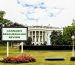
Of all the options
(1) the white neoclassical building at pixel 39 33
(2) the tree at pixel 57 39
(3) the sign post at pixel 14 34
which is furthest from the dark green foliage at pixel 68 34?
(3) the sign post at pixel 14 34

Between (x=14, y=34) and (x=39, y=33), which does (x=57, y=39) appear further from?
(x=14, y=34)

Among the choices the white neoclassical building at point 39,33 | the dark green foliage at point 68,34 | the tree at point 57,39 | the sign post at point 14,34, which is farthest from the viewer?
the white neoclassical building at point 39,33

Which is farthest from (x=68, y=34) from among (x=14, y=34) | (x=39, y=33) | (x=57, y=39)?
(x=14, y=34)

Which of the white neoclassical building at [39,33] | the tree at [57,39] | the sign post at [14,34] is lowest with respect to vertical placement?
the sign post at [14,34]

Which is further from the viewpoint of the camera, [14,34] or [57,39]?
[57,39]

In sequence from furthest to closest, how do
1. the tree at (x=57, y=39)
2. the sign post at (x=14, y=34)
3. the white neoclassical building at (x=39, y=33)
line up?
1. the white neoclassical building at (x=39, y=33)
2. the tree at (x=57, y=39)
3. the sign post at (x=14, y=34)

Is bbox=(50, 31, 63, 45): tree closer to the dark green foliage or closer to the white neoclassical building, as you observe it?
the dark green foliage

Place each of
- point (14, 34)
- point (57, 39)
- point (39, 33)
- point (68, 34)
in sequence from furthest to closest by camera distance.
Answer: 1. point (39, 33)
2. point (57, 39)
3. point (68, 34)
4. point (14, 34)

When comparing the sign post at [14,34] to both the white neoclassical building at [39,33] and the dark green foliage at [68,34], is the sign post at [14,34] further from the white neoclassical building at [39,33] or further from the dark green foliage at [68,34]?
→ the white neoclassical building at [39,33]

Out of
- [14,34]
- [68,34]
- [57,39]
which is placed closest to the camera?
[14,34]

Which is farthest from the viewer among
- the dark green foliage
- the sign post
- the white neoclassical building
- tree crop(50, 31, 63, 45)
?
the white neoclassical building

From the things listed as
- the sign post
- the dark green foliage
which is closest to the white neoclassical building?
the dark green foliage

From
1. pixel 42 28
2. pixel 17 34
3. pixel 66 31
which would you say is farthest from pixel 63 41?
pixel 17 34

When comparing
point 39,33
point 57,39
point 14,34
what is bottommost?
point 14,34
